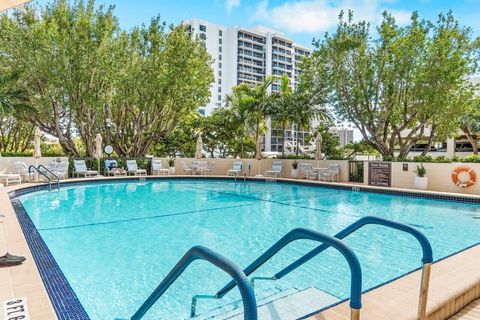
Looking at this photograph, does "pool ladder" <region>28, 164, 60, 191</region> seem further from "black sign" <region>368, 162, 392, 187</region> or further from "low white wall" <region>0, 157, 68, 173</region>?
"black sign" <region>368, 162, 392, 187</region>

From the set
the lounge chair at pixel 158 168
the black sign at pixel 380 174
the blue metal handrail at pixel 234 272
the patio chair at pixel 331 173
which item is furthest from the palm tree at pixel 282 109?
the blue metal handrail at pixel 234 272

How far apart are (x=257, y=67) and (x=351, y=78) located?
60.8 metres

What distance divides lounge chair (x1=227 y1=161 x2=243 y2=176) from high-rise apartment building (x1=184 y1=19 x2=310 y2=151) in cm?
4444

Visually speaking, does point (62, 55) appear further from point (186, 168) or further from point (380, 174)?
point (380, 174)

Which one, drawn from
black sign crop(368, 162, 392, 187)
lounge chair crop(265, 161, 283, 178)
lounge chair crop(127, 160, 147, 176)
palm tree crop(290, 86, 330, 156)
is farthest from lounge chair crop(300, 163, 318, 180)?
lounge chair crop(127, 160, 147, 176)

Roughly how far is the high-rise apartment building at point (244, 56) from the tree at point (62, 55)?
4355 cm

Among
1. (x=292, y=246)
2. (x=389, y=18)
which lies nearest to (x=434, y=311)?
(x=292, y=246)

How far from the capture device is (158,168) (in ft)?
66.3

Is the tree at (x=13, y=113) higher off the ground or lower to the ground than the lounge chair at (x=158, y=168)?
higher

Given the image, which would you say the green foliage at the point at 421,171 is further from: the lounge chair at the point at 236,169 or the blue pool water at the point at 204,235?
the lounge chair at the point at 236,169

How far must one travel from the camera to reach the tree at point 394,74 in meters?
16.2

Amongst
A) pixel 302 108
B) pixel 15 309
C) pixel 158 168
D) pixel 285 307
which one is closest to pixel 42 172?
pixel 158 168

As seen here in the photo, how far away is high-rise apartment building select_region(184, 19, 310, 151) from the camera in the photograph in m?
68.5

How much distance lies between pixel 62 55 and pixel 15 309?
18066mm
